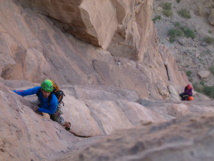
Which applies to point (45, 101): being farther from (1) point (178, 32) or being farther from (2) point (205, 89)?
(1) point (178, 32)

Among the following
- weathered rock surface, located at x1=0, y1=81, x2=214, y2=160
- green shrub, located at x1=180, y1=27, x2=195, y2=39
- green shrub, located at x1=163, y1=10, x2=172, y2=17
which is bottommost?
weathered rock surface, located at x1=0, y1=81, x2=214, y2=160

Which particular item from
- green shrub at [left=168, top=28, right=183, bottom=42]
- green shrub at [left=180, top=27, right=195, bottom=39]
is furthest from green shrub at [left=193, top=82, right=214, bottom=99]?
green shrub at [left=180, top=27, right=195, bottom=39]

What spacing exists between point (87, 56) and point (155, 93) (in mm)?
3671

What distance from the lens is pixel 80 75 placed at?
9.90 m

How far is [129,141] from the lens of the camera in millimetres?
2334

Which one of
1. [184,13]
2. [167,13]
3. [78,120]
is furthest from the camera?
[184,13]

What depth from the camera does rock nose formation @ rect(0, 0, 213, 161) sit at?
13.3 ft

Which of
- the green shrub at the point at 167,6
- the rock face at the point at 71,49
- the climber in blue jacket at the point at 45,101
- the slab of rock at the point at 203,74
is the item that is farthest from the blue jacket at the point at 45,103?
the green shrub at the point at 167,6

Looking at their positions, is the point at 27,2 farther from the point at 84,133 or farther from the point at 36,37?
the point at 84,133

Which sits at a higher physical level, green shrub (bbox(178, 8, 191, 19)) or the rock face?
green shrub (bbox(178, 8, 191, 19))

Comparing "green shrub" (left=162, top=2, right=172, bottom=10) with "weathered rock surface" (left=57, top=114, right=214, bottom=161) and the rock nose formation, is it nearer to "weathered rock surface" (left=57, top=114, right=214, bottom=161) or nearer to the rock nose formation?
the rock nose formation

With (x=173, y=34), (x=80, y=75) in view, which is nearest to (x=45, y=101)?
(x=80, y=75)


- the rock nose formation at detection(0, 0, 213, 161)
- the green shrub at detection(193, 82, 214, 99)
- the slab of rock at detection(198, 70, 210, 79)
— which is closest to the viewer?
the rock nose formation at detection(0, 0, 213, 161)

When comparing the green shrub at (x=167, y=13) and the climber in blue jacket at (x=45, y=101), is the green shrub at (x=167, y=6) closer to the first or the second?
the green shrub at (x=167, y=13)
